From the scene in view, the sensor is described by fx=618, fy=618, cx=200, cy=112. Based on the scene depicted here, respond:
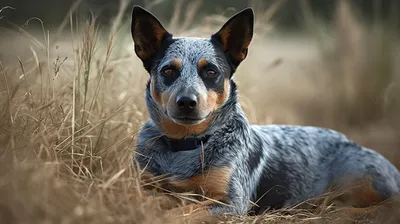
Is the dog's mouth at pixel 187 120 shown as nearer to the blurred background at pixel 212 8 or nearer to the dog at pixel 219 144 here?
the dog at pixel 219 144

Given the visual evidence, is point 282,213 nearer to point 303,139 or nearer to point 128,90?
point 303,139

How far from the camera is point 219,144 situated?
4.96m

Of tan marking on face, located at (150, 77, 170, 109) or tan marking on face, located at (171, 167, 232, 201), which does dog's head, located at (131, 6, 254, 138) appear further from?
tan marking on face, located at (171, 167, 232, 201)

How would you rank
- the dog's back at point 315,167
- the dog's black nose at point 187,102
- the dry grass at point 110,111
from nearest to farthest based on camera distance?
the dry grass at point 110,111
the dog's black nose at point 187,102
the dog's back at point 315,167

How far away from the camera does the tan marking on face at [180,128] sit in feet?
16.1

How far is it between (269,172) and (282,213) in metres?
0.39

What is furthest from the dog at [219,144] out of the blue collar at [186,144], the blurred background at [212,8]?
the blurred background at [212,8]

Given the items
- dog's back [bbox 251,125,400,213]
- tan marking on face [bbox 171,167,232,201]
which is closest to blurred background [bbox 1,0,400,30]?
dog's back [bbox 251,125,400,213]

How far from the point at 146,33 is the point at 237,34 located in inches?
29.5

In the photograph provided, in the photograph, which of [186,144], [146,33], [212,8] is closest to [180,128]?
[186,144]

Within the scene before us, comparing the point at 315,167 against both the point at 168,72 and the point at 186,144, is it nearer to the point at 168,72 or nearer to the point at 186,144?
the point at 186,144

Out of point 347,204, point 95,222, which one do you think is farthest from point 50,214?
point 347,204

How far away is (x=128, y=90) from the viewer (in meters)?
6.74

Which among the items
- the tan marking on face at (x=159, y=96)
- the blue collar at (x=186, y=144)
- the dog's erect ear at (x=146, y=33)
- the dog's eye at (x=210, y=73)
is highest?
the dog's erect ear at (x=146, y=33)
